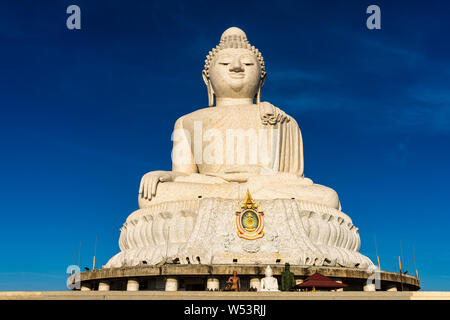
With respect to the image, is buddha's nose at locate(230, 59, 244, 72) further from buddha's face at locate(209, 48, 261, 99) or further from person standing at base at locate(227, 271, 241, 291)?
person standing at base at locate(227, 271, 241, 291)

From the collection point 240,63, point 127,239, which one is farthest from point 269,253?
point 240,63

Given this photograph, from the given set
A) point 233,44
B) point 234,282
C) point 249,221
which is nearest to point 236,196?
point 249,221

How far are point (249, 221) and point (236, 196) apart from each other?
45.7 inches

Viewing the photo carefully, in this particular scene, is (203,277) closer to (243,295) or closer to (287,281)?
(287,281)

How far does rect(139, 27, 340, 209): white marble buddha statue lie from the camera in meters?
12.5

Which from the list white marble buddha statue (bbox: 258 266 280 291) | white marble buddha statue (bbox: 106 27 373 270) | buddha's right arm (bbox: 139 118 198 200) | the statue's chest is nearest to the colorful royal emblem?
white marble buddha statue (bbox: 106 27 373 270)

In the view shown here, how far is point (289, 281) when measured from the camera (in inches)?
346

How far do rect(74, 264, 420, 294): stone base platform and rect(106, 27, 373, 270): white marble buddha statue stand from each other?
543 millimetres

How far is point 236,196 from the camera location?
40.3 feet
